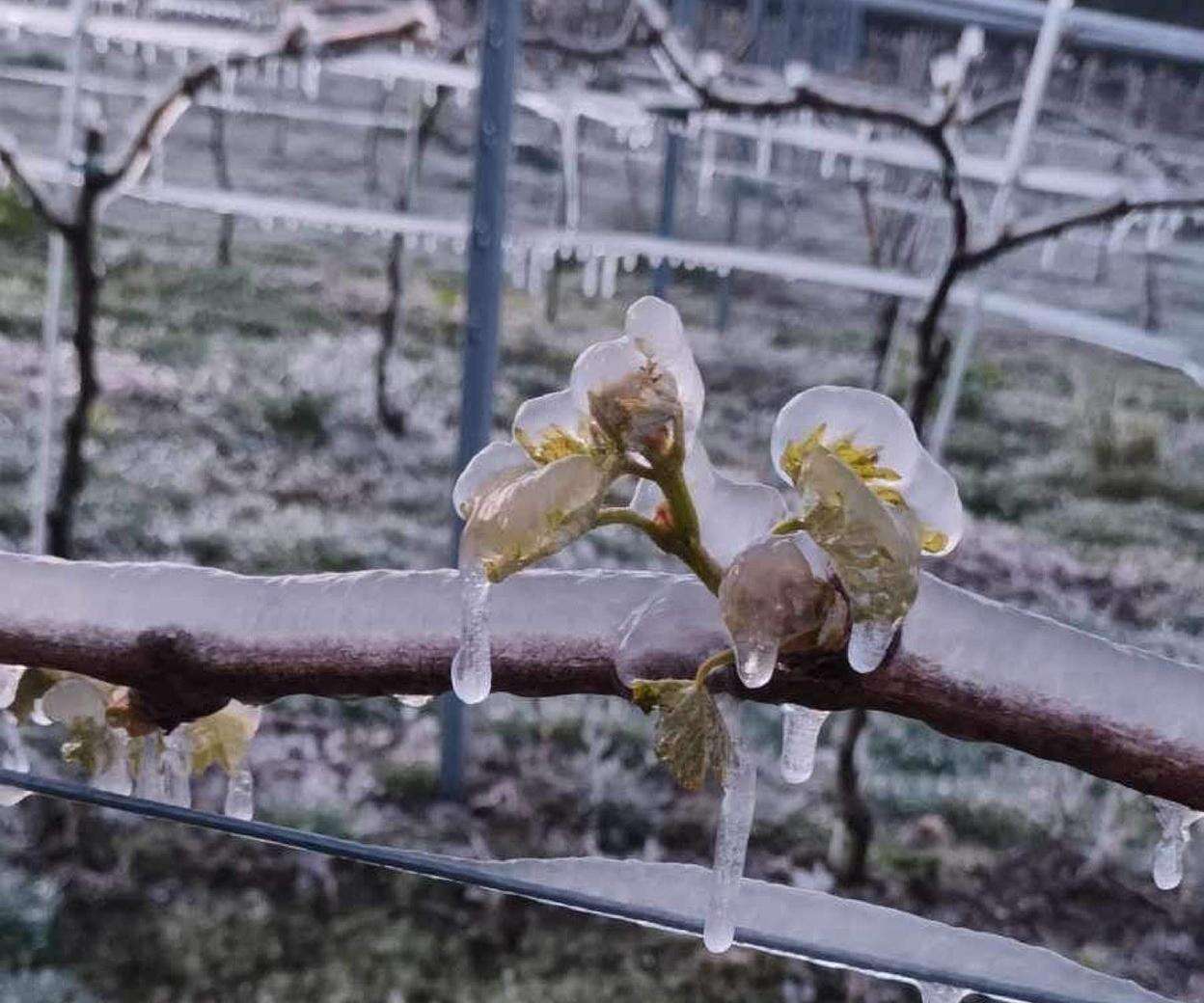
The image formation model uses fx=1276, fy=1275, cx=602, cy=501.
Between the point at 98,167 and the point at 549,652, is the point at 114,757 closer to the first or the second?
the point at 549,652

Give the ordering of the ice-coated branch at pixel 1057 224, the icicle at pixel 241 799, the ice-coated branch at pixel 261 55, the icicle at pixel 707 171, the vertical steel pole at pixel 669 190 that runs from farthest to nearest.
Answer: the icicle at pixel 707 171
the vertical steel pole at pixel 669 190
the ice-coated branch at pixel 261 55
the ice-coated branch at pixel 1057 224
the icicle at pixel 241 799

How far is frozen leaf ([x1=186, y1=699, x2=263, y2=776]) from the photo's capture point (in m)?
0.34

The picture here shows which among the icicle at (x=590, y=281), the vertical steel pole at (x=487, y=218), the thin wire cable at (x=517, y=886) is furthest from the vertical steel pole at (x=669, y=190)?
the thin wire cable at (x=517, y=886)

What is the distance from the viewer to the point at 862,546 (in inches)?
8.6

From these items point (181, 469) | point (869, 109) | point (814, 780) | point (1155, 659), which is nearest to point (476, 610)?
point (1155, 659)

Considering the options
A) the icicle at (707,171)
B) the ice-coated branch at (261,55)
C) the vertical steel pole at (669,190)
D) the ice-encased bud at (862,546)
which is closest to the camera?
the ice-encased bud at (862,546)

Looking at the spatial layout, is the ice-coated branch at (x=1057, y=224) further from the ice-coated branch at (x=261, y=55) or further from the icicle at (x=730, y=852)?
the icicle at (x=730, y=852)

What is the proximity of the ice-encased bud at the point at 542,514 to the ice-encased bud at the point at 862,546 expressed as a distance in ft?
0.12

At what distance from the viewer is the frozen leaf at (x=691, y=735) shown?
235 millimetres

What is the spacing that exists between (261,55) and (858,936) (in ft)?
4.91

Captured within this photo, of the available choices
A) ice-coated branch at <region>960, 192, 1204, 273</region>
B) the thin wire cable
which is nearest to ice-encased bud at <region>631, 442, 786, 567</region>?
the thin wire cable

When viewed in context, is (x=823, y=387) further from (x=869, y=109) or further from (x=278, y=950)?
(x=278, y=950)

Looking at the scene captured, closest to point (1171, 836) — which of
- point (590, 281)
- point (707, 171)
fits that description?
point (707, 171)

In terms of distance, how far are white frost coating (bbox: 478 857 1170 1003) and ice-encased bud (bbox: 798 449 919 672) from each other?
0.34 feet
